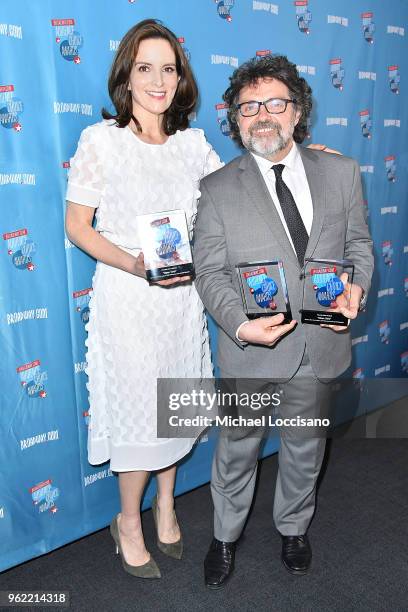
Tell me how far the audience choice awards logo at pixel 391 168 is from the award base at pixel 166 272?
213 cm

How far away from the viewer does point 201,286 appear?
78.0 inches

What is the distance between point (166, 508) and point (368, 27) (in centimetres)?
269

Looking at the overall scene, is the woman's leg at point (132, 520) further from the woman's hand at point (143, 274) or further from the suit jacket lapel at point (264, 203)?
the suit jacket lapel at point (264, 203)

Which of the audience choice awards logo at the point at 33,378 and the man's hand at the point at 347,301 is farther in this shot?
the audience choice awards logo at the point at 33,378

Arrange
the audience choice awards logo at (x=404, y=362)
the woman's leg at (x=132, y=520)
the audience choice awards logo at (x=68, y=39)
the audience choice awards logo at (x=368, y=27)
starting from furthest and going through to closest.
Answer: the audience choice awards logo at (x=404, y=362) < the audience choice awards logo at (x=368, y=27) < the woman's leg at (x=132, y=520) < the audience choice awards logo at (x=68, y=39)


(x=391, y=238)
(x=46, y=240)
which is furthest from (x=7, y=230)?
(x=391, y=238)

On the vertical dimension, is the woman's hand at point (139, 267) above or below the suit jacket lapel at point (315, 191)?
below

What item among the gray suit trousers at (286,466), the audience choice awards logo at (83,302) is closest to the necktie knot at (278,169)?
the gray suit trousers at (286,466)

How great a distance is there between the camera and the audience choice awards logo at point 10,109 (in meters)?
1.94

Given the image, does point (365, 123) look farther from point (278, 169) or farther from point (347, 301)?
point (347, 301)

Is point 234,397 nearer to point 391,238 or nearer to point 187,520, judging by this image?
point 187,520

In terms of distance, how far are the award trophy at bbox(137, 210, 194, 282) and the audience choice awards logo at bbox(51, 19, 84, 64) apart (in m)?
0.71

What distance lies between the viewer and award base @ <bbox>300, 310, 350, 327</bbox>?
187 centimetres

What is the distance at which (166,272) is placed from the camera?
1.81 metres
